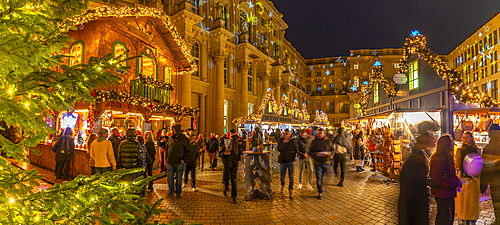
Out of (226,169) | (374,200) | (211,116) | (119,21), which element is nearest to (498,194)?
(374,200)

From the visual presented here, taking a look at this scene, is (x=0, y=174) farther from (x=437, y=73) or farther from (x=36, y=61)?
(x=437, y=73)

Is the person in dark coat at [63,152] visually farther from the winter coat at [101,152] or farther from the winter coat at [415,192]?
the winter coat at [415,192]

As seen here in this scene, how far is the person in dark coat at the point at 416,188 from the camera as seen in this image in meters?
2.97

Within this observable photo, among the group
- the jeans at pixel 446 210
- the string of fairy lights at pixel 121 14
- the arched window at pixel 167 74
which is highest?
the string of fairy lights at pixel 121 14

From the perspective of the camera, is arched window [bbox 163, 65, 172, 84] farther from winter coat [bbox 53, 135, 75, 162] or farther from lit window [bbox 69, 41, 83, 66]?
winter coat [bbox 53, 135, 75, 162]

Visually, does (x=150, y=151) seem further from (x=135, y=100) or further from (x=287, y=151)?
(x=287, y=151)

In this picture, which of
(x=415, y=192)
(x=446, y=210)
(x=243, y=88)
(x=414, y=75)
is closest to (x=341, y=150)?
(x=446, y=210)

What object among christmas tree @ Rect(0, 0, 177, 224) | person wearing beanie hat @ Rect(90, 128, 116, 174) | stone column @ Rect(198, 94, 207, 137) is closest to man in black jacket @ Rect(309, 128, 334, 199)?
person wearing beanie hat @ Rect(90, 128, 116, 174)

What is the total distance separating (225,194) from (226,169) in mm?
693

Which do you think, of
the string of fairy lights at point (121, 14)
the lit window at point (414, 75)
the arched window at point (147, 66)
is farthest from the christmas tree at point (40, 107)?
the lit window at point (414, 75)

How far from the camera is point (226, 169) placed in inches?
256

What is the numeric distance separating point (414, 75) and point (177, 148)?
10135mm

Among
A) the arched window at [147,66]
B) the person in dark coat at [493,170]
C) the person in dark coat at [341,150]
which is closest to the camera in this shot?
the person in dark coat at [493,170]

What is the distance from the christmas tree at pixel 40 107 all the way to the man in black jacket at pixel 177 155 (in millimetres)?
4673
